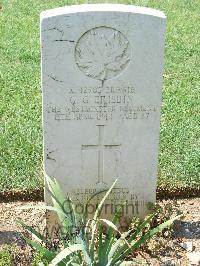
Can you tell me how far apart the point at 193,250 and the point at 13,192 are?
1.58 meters

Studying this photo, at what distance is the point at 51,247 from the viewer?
355cm

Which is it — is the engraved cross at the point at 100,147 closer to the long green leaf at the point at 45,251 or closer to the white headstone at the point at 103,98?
the white headstone at the point at 103,98

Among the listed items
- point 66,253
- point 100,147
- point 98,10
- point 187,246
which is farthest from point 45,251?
point 98,10

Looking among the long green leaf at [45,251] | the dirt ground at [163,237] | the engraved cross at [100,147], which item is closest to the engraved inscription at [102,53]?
the engraved cross at [100,147]

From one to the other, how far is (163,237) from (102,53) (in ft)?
4.76

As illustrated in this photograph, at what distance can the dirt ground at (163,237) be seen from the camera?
3961 mm

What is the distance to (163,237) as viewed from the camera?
4.19m

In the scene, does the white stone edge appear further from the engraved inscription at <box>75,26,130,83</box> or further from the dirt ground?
the dirt ground

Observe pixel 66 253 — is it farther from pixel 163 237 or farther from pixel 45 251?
pixel 163 237

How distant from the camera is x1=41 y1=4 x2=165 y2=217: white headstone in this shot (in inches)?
145

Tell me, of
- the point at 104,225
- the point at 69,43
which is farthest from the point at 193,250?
the point at 69,43

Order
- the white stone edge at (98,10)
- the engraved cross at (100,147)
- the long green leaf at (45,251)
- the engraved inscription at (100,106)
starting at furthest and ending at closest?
the engraved cross at (100,147), the engraved inscription at (100,106), the white stone edge at (98,10), the long green leaf at (45,251)

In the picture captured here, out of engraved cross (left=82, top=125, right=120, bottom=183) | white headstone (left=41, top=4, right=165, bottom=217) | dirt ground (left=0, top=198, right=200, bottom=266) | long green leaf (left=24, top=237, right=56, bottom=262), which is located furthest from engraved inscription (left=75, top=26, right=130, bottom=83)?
long green leaf (left=24, top=237, right=56, bottom=262)

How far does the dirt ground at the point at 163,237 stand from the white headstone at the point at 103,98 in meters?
0.33
